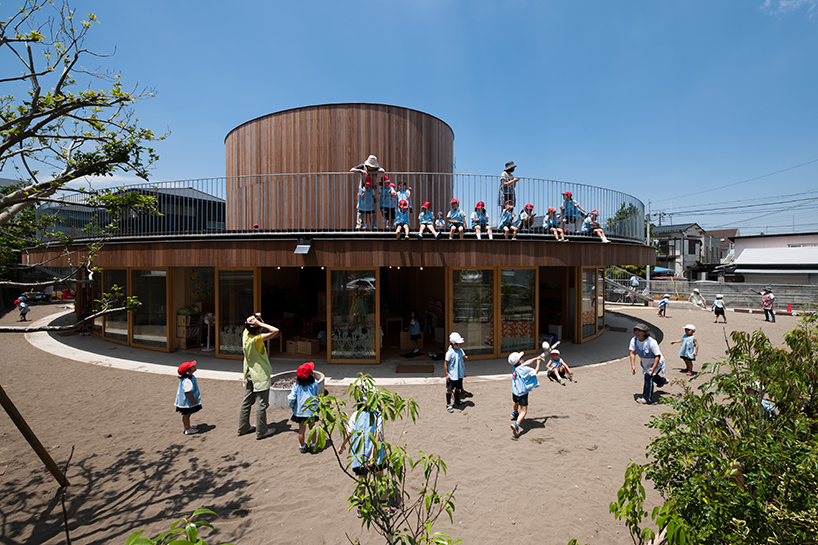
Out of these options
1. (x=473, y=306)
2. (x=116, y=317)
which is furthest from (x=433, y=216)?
(x=116, y=317)

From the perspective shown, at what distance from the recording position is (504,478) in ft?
17.0

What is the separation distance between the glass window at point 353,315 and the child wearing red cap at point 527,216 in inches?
181

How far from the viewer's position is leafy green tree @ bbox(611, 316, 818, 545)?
7.13 ft

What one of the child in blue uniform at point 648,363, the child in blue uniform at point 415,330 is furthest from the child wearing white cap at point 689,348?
the child in blue uniform at point 415,330

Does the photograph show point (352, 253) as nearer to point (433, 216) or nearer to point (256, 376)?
point (433, 216)

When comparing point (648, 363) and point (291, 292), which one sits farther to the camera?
point (291, 292)

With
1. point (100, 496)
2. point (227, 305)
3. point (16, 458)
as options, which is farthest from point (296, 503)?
point (227, 305)

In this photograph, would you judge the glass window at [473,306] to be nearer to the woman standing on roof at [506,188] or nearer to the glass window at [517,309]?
the glass window at [517,309]

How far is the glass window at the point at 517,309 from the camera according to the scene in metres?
11.5

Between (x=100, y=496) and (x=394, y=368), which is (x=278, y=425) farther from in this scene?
(x=394, y=368)

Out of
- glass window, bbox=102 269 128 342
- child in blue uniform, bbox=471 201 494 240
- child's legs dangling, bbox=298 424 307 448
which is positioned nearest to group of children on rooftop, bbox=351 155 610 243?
child in blue uniform, bbox=471 201 494 240

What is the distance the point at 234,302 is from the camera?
11531 millimetres

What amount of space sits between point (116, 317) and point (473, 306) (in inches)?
506

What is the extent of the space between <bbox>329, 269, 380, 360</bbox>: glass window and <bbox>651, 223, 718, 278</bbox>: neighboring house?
44.7 metres
